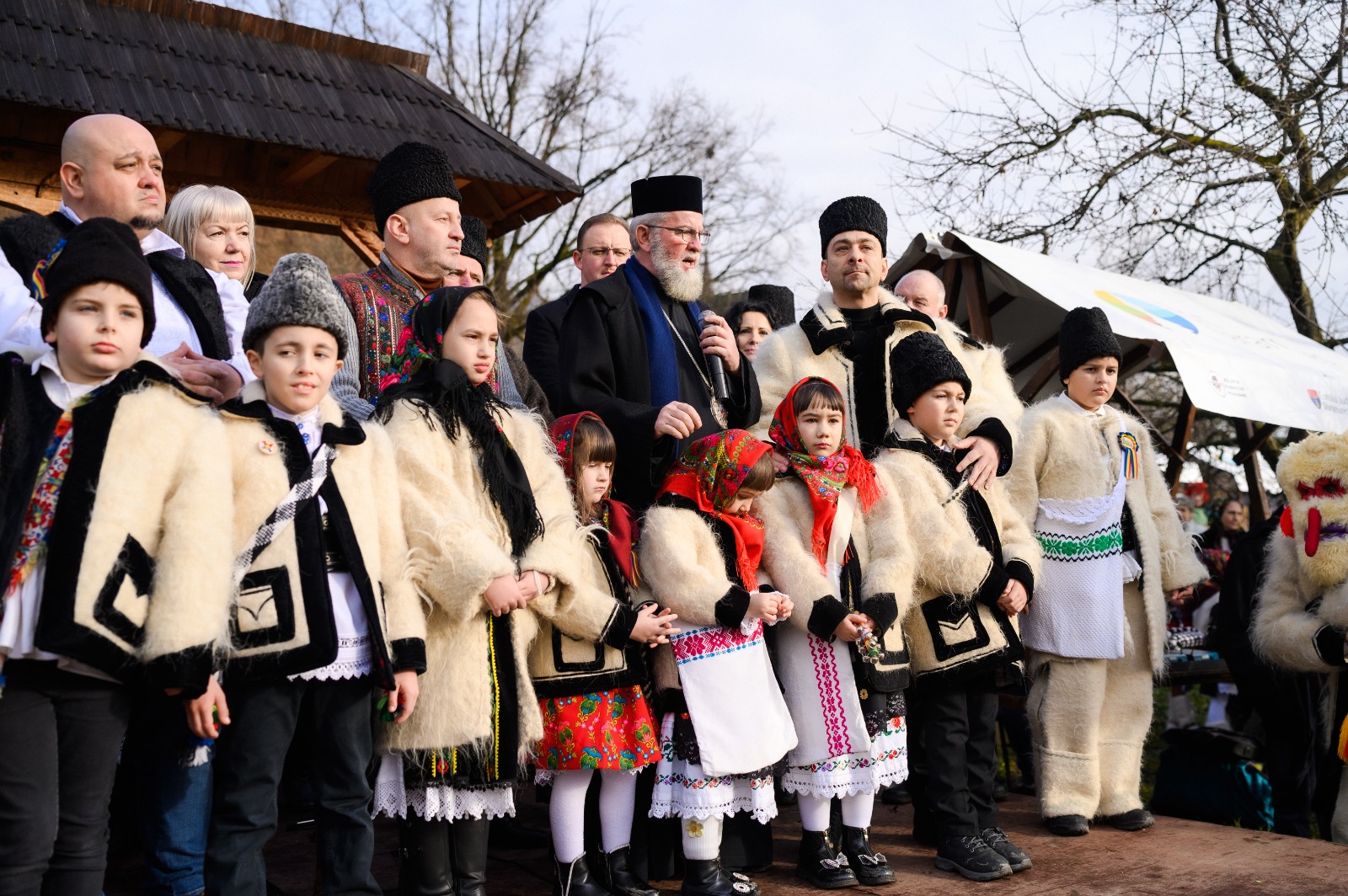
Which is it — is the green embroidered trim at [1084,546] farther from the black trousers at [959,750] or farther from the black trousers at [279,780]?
the black trousers at [279,780]

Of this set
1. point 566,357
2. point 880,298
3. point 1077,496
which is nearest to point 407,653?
point 566,357

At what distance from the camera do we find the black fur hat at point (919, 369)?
166 inches

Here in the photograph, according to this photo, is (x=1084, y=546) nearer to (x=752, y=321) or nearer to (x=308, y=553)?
(x=752, y=321)

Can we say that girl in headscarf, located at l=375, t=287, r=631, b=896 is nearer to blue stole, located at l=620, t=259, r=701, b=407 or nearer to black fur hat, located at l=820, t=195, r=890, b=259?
blue stole, located at l=620, t=259, r=701, b=407

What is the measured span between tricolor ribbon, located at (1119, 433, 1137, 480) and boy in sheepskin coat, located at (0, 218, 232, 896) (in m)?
3.56

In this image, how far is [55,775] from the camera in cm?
256

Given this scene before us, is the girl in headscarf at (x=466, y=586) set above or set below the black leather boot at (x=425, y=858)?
above

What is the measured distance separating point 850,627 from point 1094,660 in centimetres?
148

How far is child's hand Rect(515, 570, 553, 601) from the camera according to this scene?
330cm

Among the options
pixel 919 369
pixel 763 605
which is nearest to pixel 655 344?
pixel 919 369

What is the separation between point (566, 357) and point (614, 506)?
0.56 meters

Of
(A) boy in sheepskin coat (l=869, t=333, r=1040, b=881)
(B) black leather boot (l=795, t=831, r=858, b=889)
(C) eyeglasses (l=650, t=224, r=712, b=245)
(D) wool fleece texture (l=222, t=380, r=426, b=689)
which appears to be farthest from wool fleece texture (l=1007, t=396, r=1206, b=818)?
(D) wool fleece texture (l=222, t=380, r=426, b=689)

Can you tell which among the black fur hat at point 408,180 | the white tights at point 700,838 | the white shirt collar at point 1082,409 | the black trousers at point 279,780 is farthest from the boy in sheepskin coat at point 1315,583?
the black trousers at point 279,780

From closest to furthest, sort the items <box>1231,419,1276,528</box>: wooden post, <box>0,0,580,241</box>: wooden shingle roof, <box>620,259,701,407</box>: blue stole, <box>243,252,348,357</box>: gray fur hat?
<box>243,252,348,357</box>: gray fur hat, <box>620,259,701,407</box>: blue stole, <box>0,0,580,241</box>: wooden shingle roof, <box>1231,419,1276,528</box>: wooden post
